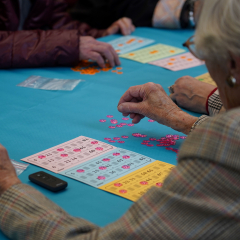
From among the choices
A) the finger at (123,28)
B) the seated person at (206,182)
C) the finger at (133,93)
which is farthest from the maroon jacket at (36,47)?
the seated person at (206,182)

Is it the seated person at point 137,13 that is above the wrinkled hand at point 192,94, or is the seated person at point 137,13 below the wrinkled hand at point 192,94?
above

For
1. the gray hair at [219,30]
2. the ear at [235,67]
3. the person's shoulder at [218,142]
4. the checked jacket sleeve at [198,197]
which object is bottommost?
the checked jacket sleeve at [198,197]

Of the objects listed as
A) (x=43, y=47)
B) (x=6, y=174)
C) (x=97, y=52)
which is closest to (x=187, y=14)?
(x=97, y=52)

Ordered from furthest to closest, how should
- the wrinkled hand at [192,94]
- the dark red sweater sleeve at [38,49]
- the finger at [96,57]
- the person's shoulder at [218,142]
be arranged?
the finger at [96,57] → the dark red sweater sleeve at [38,49] → the wrinkled hand at [192,94] → the person's shoulder at [218,142]

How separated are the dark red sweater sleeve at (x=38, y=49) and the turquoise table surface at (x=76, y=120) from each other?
5cm

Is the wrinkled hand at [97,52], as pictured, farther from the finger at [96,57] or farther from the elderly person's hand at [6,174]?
the elderly person's hand at [6,174]

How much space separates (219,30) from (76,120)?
88 cm

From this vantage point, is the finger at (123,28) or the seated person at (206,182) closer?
the seated person at (206,182)

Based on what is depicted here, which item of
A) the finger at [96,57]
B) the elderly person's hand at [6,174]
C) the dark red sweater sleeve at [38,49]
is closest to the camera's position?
the elderly person's hand at [6,174]

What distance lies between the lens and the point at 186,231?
0.66 metres

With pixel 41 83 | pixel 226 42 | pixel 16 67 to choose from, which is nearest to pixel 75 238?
pixel 226 42

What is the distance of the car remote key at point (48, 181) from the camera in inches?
39.3

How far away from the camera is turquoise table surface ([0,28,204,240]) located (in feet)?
3.17

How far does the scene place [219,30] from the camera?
0.68m
